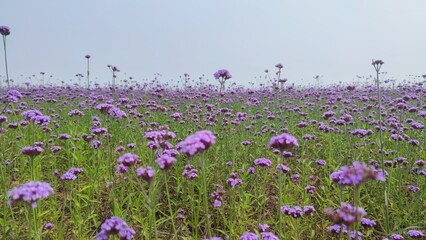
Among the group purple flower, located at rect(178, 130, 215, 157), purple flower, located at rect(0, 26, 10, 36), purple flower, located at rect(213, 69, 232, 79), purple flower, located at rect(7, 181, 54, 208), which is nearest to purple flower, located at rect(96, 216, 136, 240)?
purple flower, located at rect(7, 181, 54, 208)

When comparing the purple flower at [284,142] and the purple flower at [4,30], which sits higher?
the purple flower at [4,30]

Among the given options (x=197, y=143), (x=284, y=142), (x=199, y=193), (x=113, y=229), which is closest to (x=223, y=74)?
(x=199, y=193)

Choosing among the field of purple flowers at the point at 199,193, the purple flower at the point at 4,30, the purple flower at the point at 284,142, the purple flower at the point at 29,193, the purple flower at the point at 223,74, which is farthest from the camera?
the purple flower at the point at 4,30

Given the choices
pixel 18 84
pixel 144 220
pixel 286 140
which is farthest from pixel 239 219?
pixel 18 84

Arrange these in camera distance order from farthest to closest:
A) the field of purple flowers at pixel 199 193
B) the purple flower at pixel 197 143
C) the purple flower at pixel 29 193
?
the field of purple flowers at pixel 199 193 → the purple flower at pixel 29 193 → the purple flower at pixel 197 143

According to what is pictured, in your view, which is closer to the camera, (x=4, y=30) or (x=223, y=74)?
(x=223, y=74)

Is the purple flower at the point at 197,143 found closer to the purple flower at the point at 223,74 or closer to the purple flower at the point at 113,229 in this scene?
the purple flower at the point at 113,229

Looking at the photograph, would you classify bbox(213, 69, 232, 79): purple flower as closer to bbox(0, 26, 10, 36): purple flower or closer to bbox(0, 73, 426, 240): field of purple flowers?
bbox(0, 73, 426, 240): field of purple flowers

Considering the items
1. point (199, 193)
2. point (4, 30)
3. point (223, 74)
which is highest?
point (4, 30)

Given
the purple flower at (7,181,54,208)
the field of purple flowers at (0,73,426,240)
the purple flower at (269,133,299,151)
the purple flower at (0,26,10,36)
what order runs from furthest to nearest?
the purple flower at (0,26,10,36) → the field of purple flowers at (0,73,426,240) → the purple flower at (269,133,299,151) → the purple flower at (7,181,54,208)

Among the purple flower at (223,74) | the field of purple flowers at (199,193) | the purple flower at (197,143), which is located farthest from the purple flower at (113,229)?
the purple flower at (223,74)

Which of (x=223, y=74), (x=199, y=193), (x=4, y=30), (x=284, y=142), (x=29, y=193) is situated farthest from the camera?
(x=4, y=30)

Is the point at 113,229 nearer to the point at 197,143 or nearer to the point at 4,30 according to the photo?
the point at 197,143

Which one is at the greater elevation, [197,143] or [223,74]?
[223,74]
